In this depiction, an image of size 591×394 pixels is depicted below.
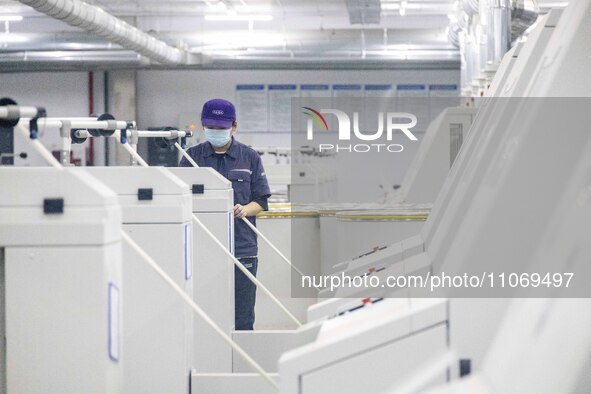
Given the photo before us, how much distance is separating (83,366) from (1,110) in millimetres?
504

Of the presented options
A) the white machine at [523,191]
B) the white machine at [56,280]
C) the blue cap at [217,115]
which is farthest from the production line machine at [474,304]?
the blue cap at [217,115]

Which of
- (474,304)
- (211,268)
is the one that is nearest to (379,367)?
(474,304)

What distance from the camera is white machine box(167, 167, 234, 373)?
356 centimetres

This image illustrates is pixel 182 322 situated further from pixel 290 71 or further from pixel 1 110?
pixel 290 71

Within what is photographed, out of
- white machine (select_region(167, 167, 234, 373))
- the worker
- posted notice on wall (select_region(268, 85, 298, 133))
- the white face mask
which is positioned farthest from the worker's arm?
Result: posted notice on wall (select_region(268, 85, 298, 133))

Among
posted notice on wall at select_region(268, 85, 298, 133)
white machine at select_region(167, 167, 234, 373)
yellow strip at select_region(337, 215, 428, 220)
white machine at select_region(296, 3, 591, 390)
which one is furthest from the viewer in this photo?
posted notice on wall at select_region(268, 85, 298, 133)

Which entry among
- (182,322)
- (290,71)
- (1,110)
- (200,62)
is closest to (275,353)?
(182,322)

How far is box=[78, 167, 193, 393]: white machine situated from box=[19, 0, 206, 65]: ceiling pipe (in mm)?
5488

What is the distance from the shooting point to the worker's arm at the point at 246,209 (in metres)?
4.05

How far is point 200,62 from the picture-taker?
12.8 m

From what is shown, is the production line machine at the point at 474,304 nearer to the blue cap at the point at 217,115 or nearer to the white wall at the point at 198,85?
the blue cap at the point at 217,115

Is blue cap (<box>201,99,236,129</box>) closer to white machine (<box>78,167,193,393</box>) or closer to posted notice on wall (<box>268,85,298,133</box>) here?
white machine (<box>78,167,193,393</box>)

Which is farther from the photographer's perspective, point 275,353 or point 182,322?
point 275,353

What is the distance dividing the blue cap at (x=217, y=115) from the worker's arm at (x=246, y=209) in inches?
14.3
